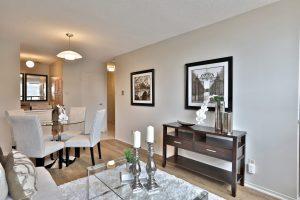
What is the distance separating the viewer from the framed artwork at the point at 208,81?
258 cm

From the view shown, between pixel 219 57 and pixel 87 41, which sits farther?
pixel 87 41

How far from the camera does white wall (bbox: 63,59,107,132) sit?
5.58m

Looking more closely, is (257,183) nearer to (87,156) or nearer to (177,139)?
(177,139)

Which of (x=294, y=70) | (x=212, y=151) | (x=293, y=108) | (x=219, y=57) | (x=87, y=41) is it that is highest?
(x=87, y=41)

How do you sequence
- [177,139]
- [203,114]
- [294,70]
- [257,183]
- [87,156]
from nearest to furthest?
[294,70] → [257,183] → [203,114] → [177,139] → [87,156]

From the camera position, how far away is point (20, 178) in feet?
4.06

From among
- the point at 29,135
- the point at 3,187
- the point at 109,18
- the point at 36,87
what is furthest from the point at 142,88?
the point at 36,87

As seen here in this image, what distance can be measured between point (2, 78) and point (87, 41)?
6.36ft

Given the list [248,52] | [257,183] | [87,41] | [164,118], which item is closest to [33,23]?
[87,41]

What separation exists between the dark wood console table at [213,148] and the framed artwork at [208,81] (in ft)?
1.49

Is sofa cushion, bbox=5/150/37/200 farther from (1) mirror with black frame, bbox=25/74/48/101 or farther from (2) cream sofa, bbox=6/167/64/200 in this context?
(1) mirror with black frame, bbox=25/74/48/101

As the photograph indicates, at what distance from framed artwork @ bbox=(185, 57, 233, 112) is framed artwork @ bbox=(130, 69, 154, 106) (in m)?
0.97

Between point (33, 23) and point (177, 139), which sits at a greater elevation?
point (33, 23)

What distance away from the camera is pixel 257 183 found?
7.66ft
